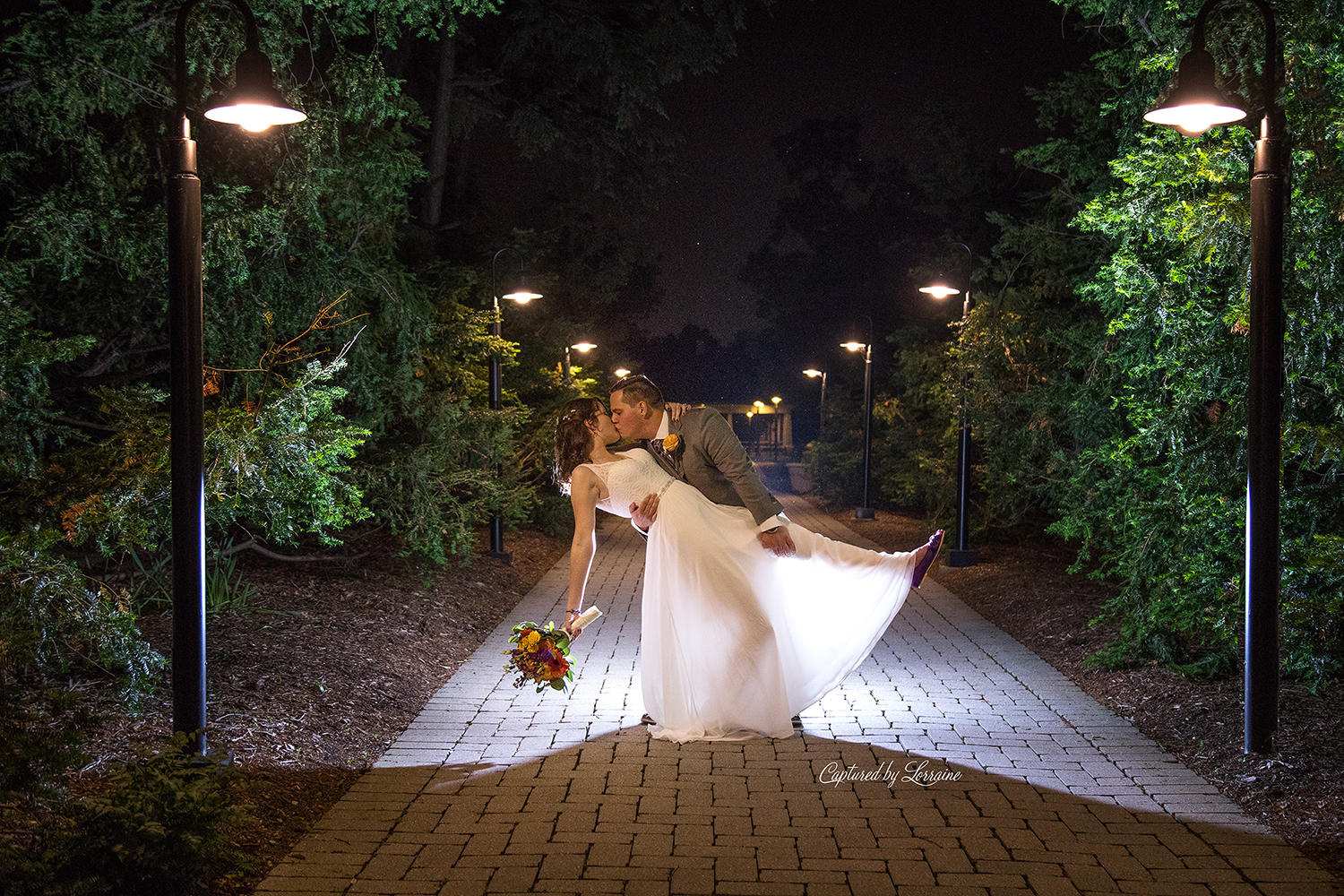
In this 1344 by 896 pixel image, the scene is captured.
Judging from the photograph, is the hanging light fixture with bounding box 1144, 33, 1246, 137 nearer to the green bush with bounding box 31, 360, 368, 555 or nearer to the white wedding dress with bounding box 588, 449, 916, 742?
the white wedding dress with bounding box 588, 449, 916, 742

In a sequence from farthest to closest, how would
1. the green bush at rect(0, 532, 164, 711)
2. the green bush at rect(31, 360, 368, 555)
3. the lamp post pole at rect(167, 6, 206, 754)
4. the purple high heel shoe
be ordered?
the green bush at rect(31, 360, 368, 555)
the purple high heel shoe
the green bush at rect(0, 532, 164, 711)
the lamp post pole at rect(167, 6, 206, 754)

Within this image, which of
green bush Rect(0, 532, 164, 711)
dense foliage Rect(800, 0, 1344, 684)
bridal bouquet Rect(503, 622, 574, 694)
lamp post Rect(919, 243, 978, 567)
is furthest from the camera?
lamp post Rect(919, 243, 978, 567)

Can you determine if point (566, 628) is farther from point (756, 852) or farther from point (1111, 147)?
point (1111, 147)

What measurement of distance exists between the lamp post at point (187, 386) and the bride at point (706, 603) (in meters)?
1.98

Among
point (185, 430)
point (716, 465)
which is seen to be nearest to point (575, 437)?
point (716, 465)

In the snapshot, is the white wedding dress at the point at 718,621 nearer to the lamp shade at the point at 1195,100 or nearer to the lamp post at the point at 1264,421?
the lamp post at the point at 1264,421

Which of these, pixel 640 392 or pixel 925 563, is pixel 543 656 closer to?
pixel 640 392

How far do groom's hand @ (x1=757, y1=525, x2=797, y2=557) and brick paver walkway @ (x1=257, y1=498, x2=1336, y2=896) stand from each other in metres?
1.11

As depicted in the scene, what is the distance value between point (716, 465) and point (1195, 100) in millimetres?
3173

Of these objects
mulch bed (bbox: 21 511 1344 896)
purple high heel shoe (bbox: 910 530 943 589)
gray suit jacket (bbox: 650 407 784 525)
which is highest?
gray suit jacket (bbox: 650 407 784 525)

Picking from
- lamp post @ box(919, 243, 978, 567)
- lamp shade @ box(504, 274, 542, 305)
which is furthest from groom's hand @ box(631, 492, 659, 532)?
lamp shade @ box(504, 274, 542, 305)

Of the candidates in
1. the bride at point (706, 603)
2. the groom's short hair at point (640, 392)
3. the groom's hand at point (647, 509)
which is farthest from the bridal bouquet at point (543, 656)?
the groom's short hair at point (640, 392)

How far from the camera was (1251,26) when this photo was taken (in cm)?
671

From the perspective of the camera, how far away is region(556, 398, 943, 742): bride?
243 inches
